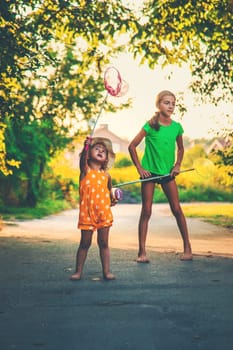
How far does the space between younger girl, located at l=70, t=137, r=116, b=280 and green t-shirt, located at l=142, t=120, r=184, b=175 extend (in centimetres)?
143

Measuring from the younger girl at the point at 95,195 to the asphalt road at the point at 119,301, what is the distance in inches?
16.2

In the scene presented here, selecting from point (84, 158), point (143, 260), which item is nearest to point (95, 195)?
point (84, 158)

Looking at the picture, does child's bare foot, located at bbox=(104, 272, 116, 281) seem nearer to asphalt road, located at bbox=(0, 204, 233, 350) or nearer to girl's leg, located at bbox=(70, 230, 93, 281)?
asphalt road, located at bbox=(0, 204, 233, 350)

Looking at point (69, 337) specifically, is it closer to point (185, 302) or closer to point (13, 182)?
point (185, 302)

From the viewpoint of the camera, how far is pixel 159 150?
28.3 ft

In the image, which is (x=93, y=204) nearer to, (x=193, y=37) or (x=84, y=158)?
(x=84, y=158)

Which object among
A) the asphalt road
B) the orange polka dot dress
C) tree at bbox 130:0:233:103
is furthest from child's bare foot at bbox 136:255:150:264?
tree at bbox 130:0:233:103

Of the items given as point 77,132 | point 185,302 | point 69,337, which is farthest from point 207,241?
point 77,132

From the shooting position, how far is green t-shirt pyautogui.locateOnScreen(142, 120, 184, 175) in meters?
8.61

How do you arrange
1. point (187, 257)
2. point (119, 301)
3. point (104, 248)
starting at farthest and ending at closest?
1. point (187, 257)
2. point (104, 248)
3. point (119, 301)

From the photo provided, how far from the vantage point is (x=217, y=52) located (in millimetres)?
15445

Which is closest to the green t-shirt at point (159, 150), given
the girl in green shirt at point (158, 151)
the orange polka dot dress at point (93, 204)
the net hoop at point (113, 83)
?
the girl in green shirt at point (158, 151)

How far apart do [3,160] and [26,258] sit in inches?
170

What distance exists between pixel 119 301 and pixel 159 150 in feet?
9.79
